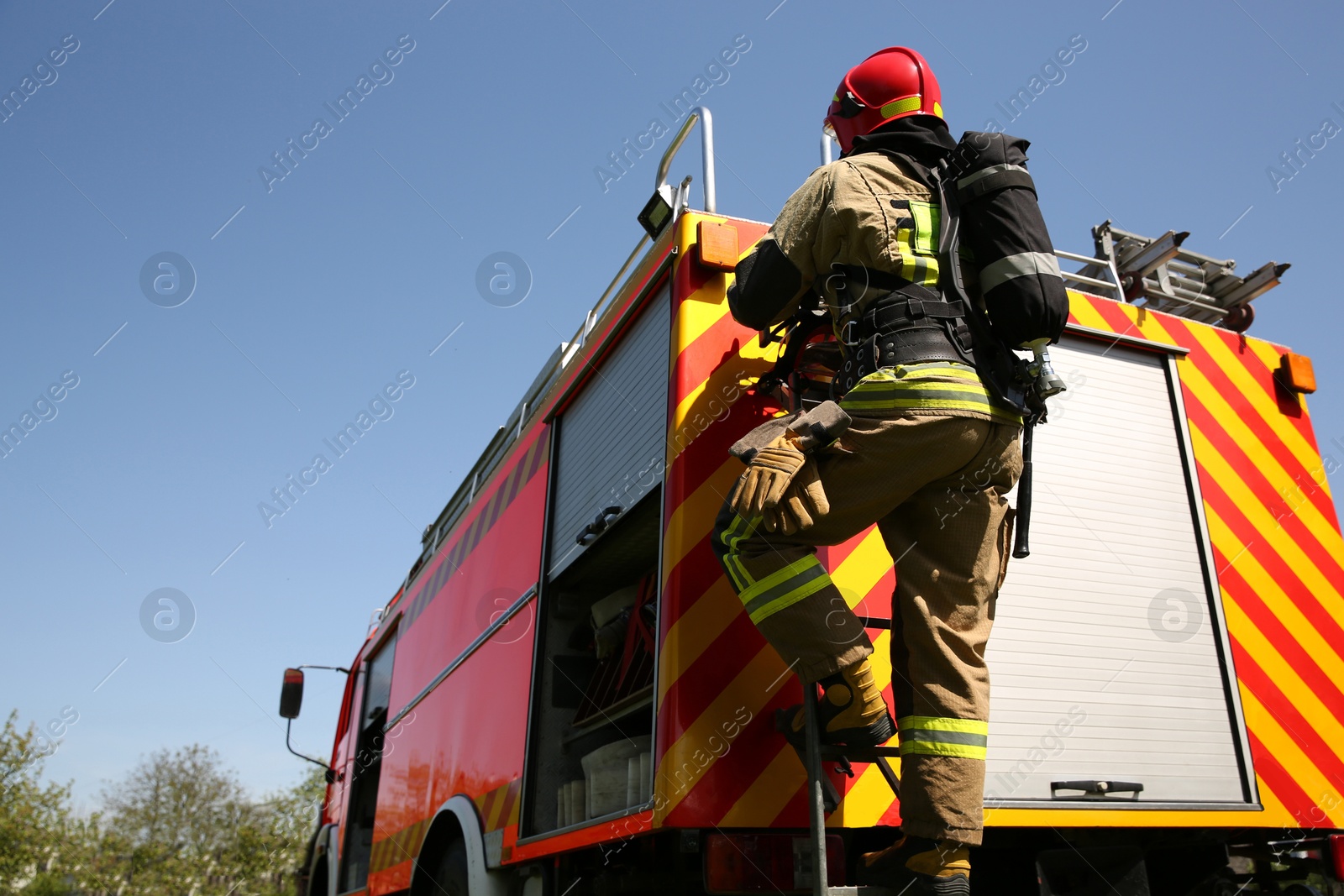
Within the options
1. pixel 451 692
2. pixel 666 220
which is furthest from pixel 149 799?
pixel 666 220

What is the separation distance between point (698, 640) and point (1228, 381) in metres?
2.35

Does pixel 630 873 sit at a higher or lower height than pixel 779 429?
lower

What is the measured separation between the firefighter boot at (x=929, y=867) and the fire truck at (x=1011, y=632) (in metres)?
0.15

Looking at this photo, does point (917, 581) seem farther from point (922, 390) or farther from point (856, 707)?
point (922, 390)

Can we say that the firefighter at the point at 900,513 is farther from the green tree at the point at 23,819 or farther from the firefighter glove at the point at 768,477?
the green tree at the point at 23,819

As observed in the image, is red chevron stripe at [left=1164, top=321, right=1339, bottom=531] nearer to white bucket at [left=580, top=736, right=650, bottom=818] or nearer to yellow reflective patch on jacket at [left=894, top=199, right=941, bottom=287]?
yellow reflective patch on jacket at [left=894, top=199, right=941, bottom=287]

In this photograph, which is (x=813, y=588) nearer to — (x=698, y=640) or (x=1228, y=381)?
(x=698, y=640)

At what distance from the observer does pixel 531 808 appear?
3250mm

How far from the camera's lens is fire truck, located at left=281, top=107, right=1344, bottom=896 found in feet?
8.11

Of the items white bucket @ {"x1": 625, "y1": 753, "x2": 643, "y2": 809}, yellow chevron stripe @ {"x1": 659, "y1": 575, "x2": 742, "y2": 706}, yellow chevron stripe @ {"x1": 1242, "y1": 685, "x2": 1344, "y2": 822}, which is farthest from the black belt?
yellow chevron stripe @ {"x1": 1242, "y1": 685, "x2": 1344, "y2": 822}

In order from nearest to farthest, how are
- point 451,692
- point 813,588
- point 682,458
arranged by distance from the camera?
1. point 813,588
2. point 682,458
3. point 451,692

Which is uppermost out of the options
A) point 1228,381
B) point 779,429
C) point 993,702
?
point 1228,381

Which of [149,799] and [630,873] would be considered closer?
[630,873]

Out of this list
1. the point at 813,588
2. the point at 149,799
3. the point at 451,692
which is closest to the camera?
the point at 813,588
